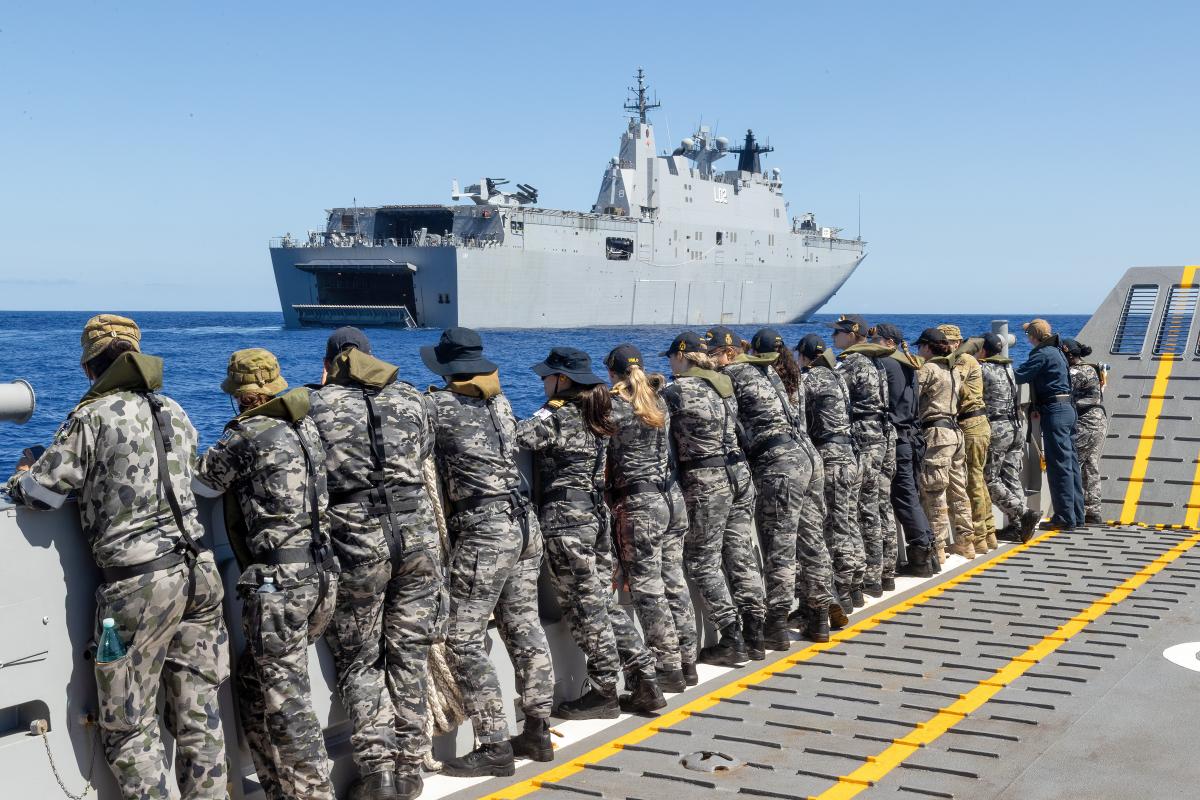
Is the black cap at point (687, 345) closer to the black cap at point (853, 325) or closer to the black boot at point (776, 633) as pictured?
the black boot at point (776, 633)

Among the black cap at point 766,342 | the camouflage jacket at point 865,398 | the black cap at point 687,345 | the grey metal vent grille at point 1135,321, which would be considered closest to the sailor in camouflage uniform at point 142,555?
the black cap at point 687,345

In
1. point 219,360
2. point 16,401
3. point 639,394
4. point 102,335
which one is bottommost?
point 219,360

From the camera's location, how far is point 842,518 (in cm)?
764

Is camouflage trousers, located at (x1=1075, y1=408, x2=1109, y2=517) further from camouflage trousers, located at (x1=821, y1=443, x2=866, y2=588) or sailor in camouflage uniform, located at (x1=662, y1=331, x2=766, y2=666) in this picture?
sailor in camouflage uniform, located at (x1=662, y1=331, x2=766, y2=666)

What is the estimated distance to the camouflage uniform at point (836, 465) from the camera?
7.59 meters

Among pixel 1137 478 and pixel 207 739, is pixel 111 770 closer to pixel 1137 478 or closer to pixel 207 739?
pixel 207 739

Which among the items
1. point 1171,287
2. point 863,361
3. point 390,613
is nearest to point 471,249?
point 1171,287

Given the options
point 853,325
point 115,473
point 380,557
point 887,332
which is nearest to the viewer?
point 115,473

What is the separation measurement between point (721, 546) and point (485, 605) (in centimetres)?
196

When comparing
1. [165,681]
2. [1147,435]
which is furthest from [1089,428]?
[165,681]

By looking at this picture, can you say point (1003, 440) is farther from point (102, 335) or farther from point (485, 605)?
point (102, 335)

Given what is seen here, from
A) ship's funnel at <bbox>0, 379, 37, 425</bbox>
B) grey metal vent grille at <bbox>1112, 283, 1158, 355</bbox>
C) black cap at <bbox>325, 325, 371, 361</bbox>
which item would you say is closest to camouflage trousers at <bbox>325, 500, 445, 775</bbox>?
black cap at <bbox>325, 325, 371, 361</bbox>

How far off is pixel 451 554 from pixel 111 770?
1.63 metres

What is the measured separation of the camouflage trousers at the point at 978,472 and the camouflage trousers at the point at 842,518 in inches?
93.1
